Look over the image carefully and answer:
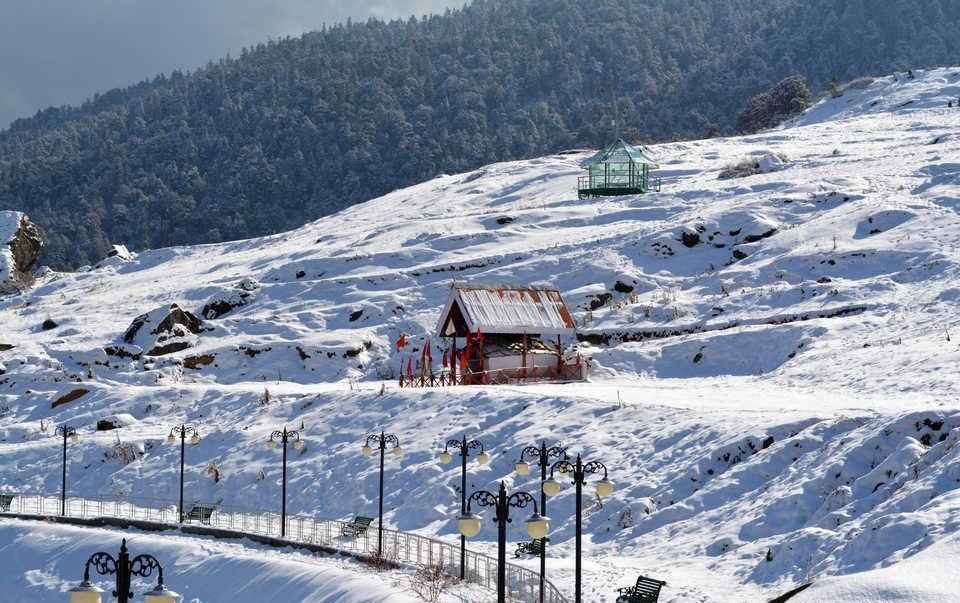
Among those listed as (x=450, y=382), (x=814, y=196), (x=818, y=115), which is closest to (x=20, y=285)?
(x=450, y=382)

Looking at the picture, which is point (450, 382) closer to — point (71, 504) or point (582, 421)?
point (582, 421)

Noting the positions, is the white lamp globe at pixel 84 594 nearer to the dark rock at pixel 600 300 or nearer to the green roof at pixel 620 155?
the dark rock at pixel 600 300

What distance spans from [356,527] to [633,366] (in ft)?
64.4

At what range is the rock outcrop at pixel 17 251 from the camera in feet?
263

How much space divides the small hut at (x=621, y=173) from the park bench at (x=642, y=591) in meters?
59.1

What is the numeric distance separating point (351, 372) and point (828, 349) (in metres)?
20.3

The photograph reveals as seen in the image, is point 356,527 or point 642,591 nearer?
point 642,591

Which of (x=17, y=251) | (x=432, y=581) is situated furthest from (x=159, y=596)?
(x=17, y=251)

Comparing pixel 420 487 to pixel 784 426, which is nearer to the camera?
pixel 784 426

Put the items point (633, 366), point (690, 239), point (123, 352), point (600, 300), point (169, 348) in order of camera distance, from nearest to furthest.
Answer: point (633, 366) → point (123, 352) → point (169, 348) → point (600, 300) → point (690, 239)

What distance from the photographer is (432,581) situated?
24391 mm

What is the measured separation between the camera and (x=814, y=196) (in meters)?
65.7

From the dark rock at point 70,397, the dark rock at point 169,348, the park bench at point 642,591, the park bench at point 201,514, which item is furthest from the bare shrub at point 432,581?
the dark rock at point 169,348

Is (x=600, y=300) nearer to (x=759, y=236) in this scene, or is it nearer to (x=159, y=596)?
(x=759, y=236)
